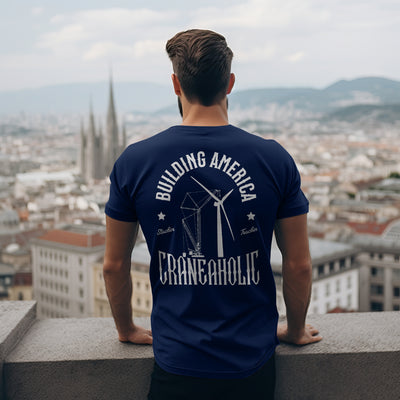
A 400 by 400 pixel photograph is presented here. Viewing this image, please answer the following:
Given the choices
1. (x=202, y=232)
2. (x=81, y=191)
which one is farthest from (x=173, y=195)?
(x=81, y=191)

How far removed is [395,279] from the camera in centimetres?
1978

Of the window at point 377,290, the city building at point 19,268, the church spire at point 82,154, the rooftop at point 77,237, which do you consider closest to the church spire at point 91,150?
the church spire at point 82,154

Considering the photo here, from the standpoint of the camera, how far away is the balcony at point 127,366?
75cm

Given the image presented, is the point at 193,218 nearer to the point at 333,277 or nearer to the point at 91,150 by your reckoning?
the point at 333,277

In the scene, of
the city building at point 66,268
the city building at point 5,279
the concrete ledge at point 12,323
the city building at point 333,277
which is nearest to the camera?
the concrete ledge at point 12,323

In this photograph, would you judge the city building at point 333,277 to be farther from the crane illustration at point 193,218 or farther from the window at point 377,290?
the crane illustration at point 193,218

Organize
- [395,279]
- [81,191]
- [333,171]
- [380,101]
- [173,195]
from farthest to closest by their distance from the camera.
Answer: [380,101] → [333,171] → [81,191] → [395,279] → [173,195]

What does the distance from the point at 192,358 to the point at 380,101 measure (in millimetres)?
63821

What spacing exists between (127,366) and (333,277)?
18.2m

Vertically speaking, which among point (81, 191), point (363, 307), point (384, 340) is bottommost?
point (363, 307)

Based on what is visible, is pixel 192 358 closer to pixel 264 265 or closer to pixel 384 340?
pixel 264 265

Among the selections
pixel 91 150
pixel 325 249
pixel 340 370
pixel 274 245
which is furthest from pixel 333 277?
→ pixel 91 150

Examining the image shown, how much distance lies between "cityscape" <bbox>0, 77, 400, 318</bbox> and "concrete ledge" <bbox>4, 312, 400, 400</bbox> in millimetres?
12642

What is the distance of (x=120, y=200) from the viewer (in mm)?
633
